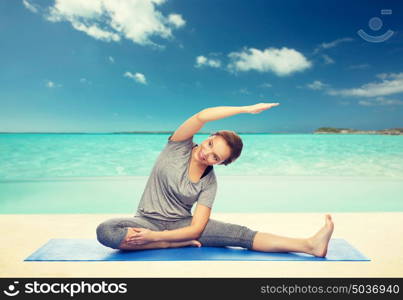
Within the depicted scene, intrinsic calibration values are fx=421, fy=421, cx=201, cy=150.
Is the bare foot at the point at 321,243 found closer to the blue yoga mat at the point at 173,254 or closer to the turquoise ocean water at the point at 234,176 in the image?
the blue yoga mat at the point at 173,254

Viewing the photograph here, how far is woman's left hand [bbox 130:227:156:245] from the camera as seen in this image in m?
2.46

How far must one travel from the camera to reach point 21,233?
3.15 m

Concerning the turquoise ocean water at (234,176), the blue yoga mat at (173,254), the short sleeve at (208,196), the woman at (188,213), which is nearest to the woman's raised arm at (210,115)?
the woman at (188,213)

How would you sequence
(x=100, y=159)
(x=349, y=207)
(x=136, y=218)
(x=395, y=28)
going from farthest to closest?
(x=395, y=28) → (x=100, y=159) → (x=349, y=207) → (x=136, y=218)

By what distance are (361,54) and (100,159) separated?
10.5 m

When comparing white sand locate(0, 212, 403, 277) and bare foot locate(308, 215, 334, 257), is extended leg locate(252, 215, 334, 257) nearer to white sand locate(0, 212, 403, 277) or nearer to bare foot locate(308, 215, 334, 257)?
bare foot locate(308, 215, 334, 257)

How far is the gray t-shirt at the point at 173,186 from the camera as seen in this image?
2.54m

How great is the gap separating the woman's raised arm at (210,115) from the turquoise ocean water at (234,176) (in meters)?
3.17

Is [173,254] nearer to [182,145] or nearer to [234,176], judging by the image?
[182,145]

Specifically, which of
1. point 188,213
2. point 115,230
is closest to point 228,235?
point 188,213

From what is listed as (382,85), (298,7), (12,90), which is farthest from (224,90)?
(12,90)

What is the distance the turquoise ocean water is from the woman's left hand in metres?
2.99

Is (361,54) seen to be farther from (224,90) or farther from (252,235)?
(252,235)

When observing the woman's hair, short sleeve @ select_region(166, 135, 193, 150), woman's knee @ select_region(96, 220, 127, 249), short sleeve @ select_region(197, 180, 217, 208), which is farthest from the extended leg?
woman's knee @ select_region(96, 220, 127, 249)
